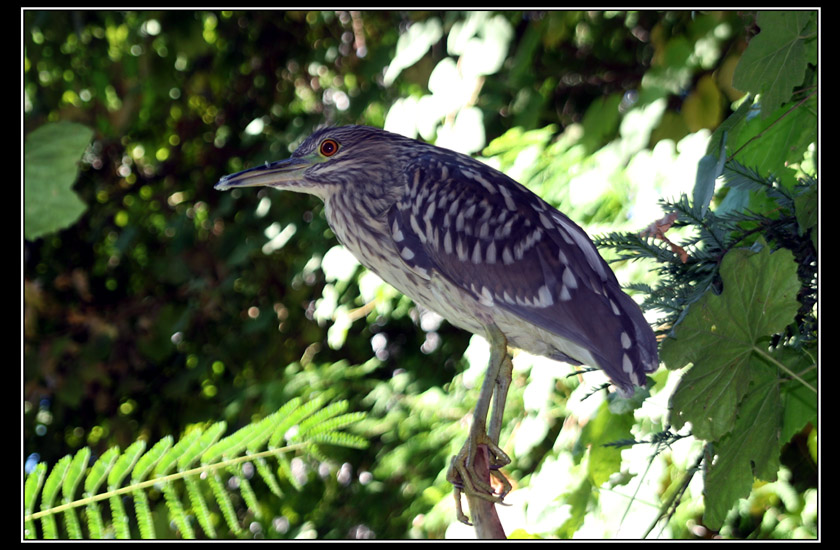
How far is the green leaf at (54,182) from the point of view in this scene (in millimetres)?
2043

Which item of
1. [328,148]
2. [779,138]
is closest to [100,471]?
[328,148]

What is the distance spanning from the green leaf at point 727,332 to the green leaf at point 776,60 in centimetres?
28

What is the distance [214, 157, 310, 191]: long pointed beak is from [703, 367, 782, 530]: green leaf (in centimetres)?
73

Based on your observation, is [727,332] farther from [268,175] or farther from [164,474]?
[164,474]

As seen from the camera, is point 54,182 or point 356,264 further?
point 356,264

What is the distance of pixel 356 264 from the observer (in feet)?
7.93

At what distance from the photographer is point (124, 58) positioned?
3414 millimetres

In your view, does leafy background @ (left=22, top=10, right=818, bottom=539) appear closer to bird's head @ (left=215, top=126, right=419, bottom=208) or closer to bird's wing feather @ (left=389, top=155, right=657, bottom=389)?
bird's wing feather @ (left=389, top=155, right=657, bottom=389)

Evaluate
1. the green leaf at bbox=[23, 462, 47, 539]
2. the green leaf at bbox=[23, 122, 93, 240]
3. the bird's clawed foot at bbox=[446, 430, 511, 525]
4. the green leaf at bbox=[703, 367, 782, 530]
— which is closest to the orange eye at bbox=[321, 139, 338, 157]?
the bird's clawed foot at bbox=[446, 430, 511, 525]

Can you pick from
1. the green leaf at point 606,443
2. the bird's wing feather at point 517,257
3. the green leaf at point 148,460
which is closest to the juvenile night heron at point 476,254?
the bird's wing feather at point 517,257

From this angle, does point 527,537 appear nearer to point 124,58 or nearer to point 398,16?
point 398,16

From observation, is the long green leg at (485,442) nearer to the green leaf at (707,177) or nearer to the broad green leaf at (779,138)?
the green leaf at (707,177)

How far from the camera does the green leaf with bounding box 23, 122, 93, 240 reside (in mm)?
2043

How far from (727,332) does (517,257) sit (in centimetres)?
31
